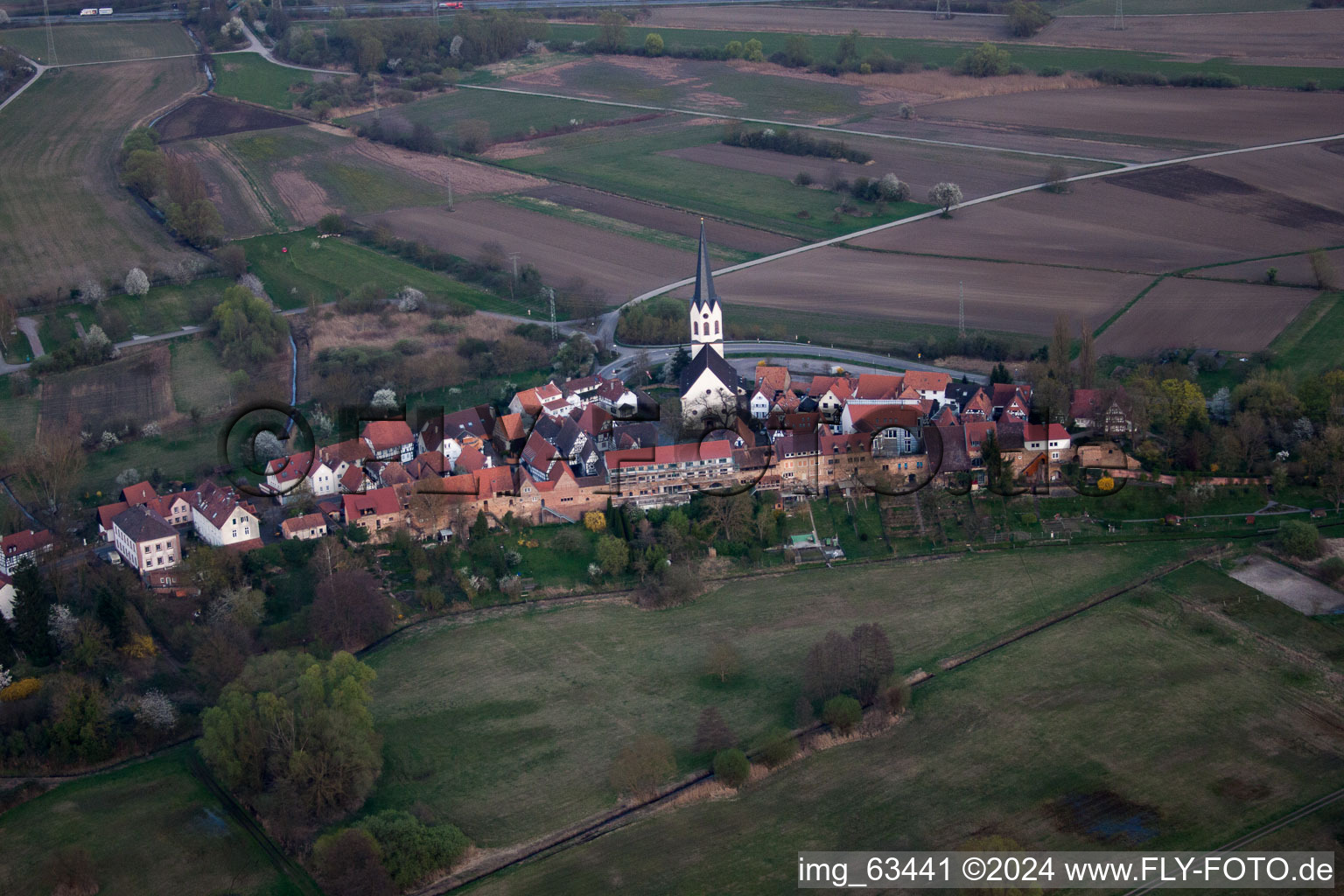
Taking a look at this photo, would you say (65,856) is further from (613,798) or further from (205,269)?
(205,269)

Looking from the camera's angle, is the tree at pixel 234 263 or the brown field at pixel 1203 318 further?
the tree at pixel 234 263

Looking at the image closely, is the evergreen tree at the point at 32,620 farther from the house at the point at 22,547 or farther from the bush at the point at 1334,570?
the bush at the point at 1334,570

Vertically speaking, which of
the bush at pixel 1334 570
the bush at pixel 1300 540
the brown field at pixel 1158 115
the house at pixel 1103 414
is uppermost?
the brown field at pixel 1158 115

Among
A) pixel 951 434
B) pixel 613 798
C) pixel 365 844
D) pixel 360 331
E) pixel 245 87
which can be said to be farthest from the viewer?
pixel 245 87

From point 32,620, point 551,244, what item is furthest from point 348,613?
point 551,244

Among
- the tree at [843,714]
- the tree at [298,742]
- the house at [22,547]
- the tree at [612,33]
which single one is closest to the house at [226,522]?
the house at [22,547]

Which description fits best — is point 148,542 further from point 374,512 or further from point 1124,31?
point 1124,31

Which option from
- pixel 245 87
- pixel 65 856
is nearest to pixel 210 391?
pixel 65 856
